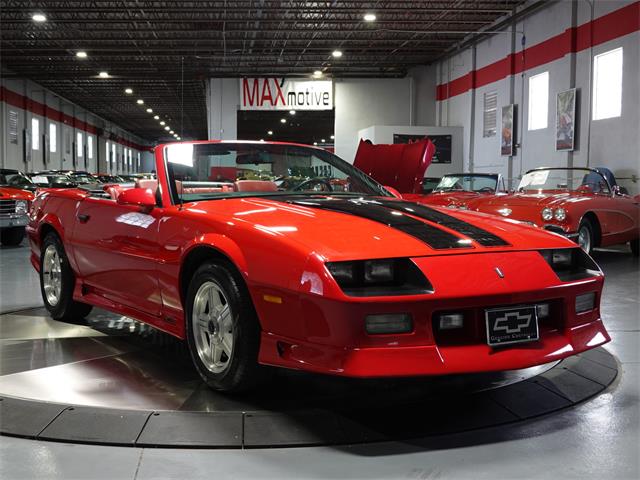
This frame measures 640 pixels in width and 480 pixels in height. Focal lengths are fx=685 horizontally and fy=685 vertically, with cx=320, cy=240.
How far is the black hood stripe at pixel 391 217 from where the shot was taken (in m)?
2.69

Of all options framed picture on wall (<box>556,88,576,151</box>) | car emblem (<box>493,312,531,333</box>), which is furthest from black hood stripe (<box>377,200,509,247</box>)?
framed picture on wall (<box>556,88,576,151</box>)

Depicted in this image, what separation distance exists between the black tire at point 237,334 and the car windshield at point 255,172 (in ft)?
2.14

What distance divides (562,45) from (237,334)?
515 inches

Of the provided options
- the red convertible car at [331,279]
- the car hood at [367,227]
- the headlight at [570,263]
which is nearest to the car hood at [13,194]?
→ the red convertible car at [331,279]

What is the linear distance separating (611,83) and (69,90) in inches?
977

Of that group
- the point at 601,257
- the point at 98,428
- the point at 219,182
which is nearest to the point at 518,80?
the point at 601,257

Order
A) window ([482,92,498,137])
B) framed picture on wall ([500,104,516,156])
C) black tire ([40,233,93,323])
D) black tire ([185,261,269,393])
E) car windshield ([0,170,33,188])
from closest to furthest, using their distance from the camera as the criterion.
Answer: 1. black tire ([185,261,269,393])
2. black tire ([40,233,93,323])
3. car windshield ([0,170,33,188])
4. framed picture on wall ([500,104,516,156])
5. window ([482,92,498,137])

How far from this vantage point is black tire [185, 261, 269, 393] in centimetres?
268

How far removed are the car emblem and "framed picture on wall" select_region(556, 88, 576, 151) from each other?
38.9ft

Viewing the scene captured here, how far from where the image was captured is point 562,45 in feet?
45.5

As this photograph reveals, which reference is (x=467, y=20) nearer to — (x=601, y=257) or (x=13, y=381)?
(x=601, y=257)

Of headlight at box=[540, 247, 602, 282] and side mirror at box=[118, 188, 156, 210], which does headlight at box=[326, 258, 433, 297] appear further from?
side mirror at box=[118, 188, 156, 210]

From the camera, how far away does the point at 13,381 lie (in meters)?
3.15

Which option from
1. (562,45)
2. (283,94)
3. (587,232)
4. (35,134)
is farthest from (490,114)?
(35,134)
